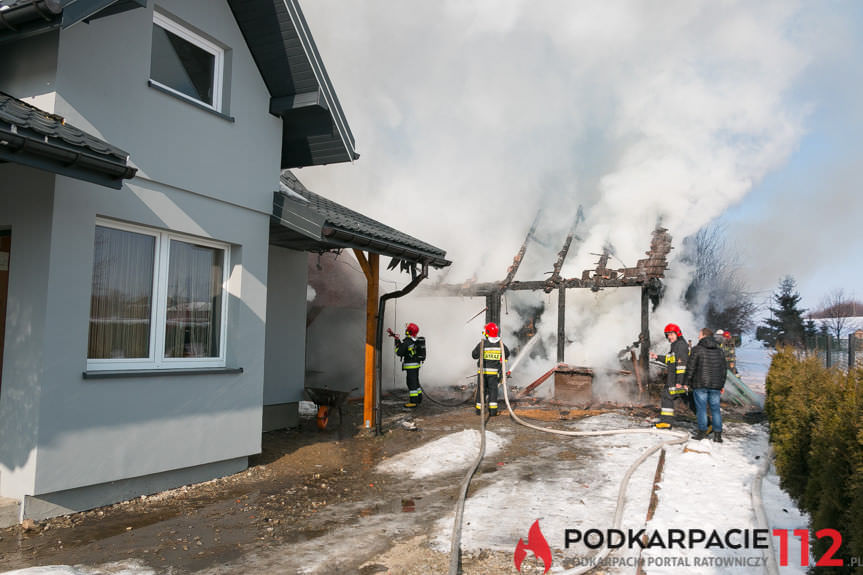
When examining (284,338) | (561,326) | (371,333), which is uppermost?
(561,326)

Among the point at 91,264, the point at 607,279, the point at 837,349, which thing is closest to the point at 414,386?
the point at 607,279

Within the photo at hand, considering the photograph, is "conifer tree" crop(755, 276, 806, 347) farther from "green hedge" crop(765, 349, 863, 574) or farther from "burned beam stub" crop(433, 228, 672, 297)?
"green hedge" crop(765, 349, 863, 574)

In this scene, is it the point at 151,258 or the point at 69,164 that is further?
the point at 151,258

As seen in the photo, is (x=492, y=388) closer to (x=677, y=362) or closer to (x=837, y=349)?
(x=677, y=362)

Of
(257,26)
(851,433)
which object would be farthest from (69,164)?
(851,433)

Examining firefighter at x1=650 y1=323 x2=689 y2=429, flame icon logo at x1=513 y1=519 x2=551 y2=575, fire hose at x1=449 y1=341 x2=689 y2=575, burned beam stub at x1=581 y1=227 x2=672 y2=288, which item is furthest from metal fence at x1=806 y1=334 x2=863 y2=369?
flame icon logo at x1=513 y1=519 x2=551 y2=575

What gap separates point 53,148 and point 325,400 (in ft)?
19.9

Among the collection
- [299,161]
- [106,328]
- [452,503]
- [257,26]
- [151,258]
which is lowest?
[452,503]

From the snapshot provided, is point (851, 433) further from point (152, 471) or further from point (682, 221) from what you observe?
point (682, 221)

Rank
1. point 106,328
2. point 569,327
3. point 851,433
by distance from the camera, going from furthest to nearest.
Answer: point 569,327
point 106,328
point 851,433

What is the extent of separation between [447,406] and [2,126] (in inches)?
399

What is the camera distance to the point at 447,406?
500 inches

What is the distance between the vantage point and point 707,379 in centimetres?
884

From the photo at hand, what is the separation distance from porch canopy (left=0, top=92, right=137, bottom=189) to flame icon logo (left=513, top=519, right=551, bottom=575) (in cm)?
432
